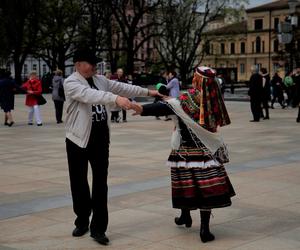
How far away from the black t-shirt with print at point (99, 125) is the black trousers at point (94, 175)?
39 millimetres

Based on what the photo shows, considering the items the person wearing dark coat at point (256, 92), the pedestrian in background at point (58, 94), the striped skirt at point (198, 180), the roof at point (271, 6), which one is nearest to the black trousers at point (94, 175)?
the striped skirt at point (198, 180)

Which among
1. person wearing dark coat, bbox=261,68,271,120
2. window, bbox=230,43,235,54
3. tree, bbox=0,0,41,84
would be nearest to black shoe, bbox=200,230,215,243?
person wearing dark coat, bbox=261,68,271,120

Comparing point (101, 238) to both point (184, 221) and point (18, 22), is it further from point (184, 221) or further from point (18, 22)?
point (18, 22)

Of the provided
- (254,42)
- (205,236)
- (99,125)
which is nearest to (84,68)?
(99,125)

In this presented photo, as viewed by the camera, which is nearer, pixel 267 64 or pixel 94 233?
pixel 94 233

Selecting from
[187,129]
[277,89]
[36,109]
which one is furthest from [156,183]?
[277,89]

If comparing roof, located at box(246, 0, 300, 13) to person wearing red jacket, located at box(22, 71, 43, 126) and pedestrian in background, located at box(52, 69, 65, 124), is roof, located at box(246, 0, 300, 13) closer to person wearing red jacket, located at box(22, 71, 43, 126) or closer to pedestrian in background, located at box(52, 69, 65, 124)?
pedestrian in background, located at box(52, 69, 65, 124)

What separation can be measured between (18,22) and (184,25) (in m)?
15.2

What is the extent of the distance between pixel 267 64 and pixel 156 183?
10396 centimetres

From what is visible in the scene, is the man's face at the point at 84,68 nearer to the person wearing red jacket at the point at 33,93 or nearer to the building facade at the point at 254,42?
the person wearing red jacket at the point at 33,93

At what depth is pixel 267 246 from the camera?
5688 mm

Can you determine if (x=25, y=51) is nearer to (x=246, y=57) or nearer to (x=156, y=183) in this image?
(x=156, y=183)

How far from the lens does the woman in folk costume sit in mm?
5840

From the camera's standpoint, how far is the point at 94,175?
5.97m
